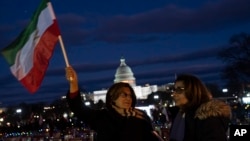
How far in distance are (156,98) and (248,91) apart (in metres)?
44.2

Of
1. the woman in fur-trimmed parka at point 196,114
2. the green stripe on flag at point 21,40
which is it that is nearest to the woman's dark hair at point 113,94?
the woman in fur-trimmed parka at point 196,114

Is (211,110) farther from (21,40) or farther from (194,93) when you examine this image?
(21,40)

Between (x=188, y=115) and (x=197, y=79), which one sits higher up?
(x=197, y=79)

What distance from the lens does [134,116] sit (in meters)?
5.26

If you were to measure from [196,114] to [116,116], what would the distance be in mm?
1051

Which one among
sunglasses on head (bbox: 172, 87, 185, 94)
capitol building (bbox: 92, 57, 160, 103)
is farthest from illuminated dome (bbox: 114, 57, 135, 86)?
sunglasses on head (bbox: 172, 87, 185, 94)

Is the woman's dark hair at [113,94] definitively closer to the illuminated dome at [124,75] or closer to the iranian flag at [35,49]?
the iranian flag at [35,49]

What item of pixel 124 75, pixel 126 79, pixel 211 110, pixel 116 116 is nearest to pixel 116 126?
pixel 116 116

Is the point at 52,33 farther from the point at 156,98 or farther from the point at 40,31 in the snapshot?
the point at 156,98

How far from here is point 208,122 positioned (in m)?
4.36

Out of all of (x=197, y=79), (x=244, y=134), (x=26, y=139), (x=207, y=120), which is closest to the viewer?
(x=207, y=120)

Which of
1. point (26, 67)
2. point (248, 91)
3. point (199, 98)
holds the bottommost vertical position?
point (199, 98)

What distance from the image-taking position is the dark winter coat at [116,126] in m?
5.18

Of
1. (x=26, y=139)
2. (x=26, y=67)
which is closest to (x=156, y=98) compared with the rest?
(x=26, y=139)
